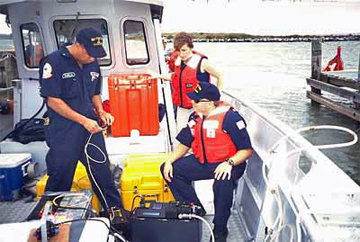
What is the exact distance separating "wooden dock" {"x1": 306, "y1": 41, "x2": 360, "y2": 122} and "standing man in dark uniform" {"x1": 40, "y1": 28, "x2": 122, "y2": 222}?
995 cm

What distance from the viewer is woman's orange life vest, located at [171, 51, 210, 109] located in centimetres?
454

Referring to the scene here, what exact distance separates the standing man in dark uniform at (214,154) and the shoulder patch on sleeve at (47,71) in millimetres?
1007

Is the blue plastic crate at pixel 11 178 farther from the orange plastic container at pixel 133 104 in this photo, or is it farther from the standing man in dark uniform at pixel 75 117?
the orange plastic container at pixel 133 104

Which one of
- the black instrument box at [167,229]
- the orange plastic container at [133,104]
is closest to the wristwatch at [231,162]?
the black instrument box at [167,229]

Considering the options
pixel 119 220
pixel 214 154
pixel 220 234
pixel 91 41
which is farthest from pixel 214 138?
pixel 91 41

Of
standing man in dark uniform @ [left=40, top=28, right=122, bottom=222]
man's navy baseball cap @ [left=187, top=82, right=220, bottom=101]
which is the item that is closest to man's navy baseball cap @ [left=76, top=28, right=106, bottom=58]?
standing man in dark uniform @ [left=40, top=28, right=122, bottom=222]

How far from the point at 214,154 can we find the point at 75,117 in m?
1.04

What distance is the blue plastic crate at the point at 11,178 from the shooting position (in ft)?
12.6

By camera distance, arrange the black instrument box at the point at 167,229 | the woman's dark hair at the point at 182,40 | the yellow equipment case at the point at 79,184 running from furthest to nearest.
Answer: the woman's dark hair at the point at 182,40 → the yellow equipment case at the point at 79,184 → the black instrument box at the point at 167,229

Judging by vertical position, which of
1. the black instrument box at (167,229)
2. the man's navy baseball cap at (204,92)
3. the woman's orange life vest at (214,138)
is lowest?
the black instrument box at (167,229)

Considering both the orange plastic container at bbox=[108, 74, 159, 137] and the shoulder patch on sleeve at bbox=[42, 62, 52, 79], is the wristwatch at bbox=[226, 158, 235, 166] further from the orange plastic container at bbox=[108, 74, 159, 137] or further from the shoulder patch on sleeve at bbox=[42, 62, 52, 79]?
the orange plastic container at bbox=[108, 74, 159, 137]

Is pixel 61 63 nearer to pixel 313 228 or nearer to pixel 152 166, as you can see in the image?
pixel 152 166

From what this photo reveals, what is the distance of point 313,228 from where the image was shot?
67.2 inches

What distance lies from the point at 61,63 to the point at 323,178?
1972 mm
